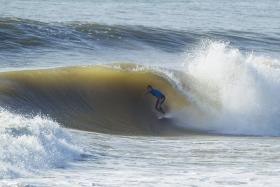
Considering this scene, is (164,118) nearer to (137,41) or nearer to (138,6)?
(137,41)

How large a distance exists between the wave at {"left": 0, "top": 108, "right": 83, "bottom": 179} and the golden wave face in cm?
377

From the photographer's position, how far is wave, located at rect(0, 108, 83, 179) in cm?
924

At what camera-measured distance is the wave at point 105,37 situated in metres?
27.5

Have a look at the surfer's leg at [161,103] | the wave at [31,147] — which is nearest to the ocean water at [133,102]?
the wave at [31,147]

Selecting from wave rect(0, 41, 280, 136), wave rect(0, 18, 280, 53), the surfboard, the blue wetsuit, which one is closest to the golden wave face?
wave rect(0, 41, 280, 136)

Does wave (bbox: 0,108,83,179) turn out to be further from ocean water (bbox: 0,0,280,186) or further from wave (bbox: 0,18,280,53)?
wave (bbox: 0,18,280,53)

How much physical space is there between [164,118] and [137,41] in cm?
1263

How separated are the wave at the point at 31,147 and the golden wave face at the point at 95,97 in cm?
377

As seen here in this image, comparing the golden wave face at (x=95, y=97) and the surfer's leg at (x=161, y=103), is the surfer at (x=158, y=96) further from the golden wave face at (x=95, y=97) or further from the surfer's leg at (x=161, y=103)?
the golden wave face at (x=95, y=97)

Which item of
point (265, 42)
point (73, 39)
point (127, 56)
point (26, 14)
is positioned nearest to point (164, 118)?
point (127, 56)

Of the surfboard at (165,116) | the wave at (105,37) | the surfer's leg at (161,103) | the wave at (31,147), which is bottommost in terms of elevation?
the wave at (31,147)

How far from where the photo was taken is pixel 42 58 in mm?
24156

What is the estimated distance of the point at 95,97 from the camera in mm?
19016

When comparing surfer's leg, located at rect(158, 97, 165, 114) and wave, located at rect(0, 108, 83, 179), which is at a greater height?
surfer's leg, located at rect(158, 97, 165, 114)
